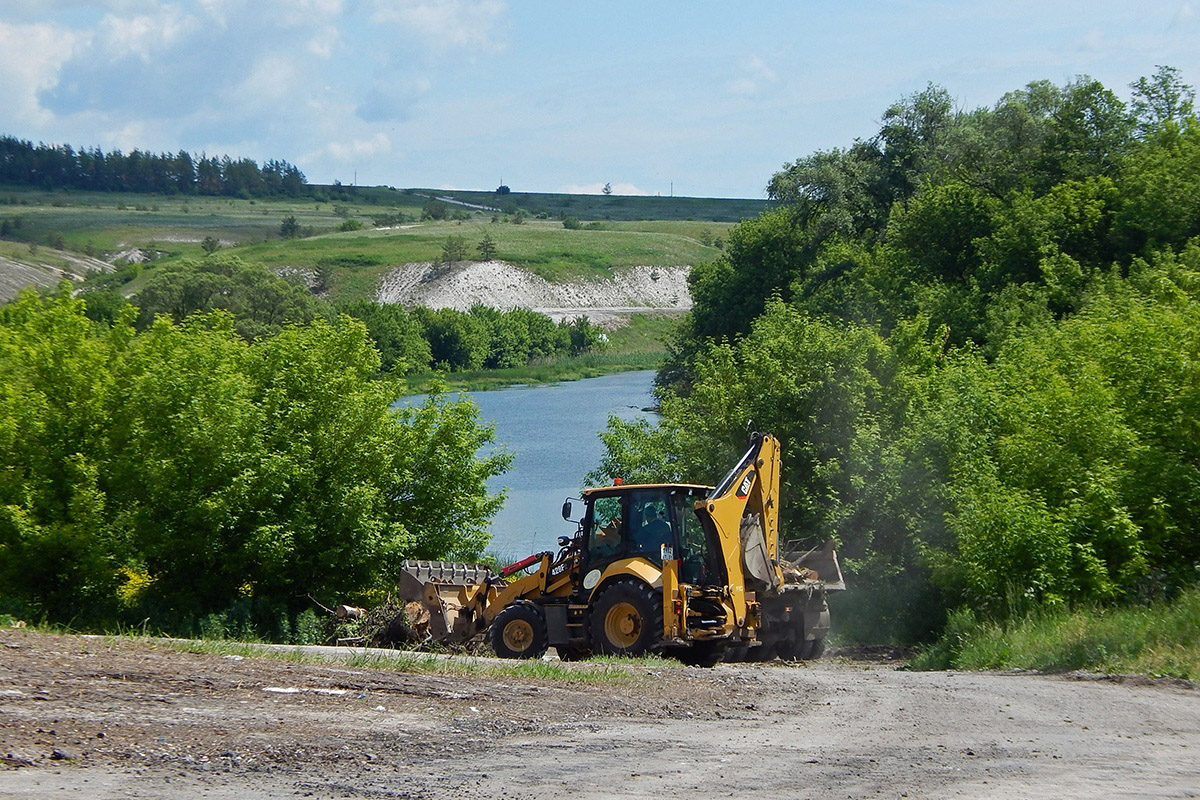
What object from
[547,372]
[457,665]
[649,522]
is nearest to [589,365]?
[547,372]

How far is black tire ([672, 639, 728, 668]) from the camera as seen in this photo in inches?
640

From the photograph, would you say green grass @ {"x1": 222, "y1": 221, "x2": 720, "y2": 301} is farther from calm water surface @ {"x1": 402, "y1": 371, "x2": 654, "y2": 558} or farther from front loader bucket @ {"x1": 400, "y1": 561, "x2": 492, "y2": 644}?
front loader bucket @ {"x1": 400, "y1": 561, "x2": 492, "y2": 644}

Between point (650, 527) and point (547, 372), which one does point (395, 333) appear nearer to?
point (547, 372)

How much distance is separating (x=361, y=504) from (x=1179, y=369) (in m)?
15.7

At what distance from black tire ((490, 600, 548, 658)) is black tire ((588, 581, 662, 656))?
0.93 meters

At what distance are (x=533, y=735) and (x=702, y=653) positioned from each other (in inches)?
284

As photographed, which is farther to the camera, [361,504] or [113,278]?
Result: [113,278]

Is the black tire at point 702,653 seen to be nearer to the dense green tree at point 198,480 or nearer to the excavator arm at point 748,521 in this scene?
the excavator arm at point 748,521

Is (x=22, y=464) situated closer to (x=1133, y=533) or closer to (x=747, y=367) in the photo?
(x=747, y=367)

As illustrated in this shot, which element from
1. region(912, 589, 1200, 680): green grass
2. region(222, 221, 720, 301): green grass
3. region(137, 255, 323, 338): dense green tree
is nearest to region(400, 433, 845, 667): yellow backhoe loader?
region(912, 589, 1200, 680): green grass

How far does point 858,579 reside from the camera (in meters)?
23.9

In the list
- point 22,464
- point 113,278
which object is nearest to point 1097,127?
point 22,464

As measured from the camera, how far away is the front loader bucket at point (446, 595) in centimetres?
1880

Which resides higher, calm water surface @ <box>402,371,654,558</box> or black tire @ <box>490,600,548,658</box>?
black tire @ <box>490,600,548,658</box>
